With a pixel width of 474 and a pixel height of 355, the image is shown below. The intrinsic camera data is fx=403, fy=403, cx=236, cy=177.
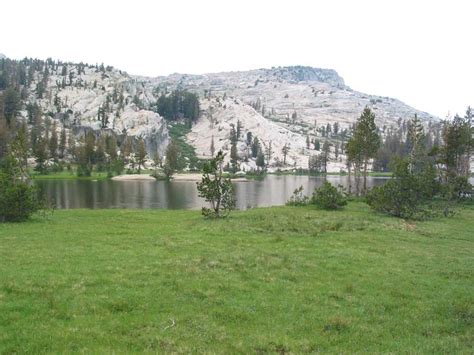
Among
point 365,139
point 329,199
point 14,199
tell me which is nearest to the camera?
point 14,199

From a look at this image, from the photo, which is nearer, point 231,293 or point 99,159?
point 231,293

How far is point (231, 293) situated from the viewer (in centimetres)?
1747

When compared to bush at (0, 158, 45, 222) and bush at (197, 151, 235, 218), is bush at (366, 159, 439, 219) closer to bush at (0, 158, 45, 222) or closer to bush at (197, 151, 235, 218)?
bush at (197, 151, 235, 218)

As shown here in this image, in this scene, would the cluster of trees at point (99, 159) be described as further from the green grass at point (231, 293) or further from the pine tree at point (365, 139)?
the green grass at point (231, 293)

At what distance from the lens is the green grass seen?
1293 centimetres

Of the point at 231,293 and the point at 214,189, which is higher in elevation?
the point at 214,189

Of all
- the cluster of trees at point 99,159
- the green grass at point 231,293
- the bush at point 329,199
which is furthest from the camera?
the cluster of trees at point 99,159

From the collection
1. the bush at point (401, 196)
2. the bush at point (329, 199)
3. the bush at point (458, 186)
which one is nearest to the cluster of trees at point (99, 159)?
the bush at point (329, 199)

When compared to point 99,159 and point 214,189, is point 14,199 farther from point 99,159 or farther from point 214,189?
point 99,159

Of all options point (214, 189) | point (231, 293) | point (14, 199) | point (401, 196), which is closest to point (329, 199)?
point (401, 196)

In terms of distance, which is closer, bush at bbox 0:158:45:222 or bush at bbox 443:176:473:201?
bush at bbox 0:158:45:222

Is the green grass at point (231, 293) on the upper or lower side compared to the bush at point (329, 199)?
lower

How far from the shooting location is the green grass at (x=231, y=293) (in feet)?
42.4

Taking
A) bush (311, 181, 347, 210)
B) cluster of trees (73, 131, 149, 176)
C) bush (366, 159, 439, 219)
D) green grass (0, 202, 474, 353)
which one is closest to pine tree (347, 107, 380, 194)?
bush (311, 181, 347, 210)
